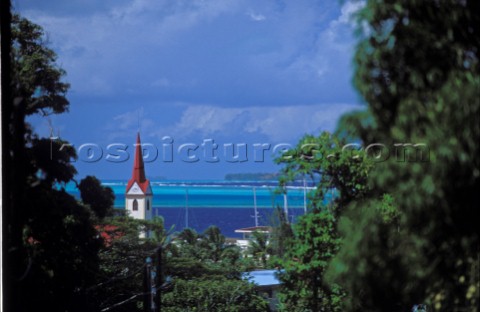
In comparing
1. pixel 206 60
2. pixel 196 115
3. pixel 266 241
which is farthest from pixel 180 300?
pixel 206 60

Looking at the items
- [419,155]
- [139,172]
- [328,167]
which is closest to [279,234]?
[328,167]

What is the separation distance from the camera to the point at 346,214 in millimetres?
4562

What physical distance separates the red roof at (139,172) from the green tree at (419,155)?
9.53ft

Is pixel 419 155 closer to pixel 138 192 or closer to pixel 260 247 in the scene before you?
pixel 260 247

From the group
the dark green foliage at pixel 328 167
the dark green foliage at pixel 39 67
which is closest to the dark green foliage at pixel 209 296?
the dark green foliage at pixel 328 167

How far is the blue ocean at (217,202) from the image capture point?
17.7 feet

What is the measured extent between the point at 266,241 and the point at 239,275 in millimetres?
692

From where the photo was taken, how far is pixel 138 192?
6312 millimetres

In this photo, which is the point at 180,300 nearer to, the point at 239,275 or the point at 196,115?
the point at 239,275

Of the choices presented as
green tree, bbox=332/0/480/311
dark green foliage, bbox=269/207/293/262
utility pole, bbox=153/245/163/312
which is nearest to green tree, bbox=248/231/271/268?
dark green foliage, bbox=269/207/293/262

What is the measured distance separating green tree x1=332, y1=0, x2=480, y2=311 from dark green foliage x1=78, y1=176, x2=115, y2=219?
9.64 ft

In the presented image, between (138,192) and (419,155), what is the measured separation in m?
3.61

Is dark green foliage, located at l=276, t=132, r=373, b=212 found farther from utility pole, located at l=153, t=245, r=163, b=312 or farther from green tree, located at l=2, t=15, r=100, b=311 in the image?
utility pole, located at l=153, t=245, r=163, b=312

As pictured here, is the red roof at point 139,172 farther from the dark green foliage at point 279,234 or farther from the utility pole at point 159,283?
the dark green foliage at point 279,234
